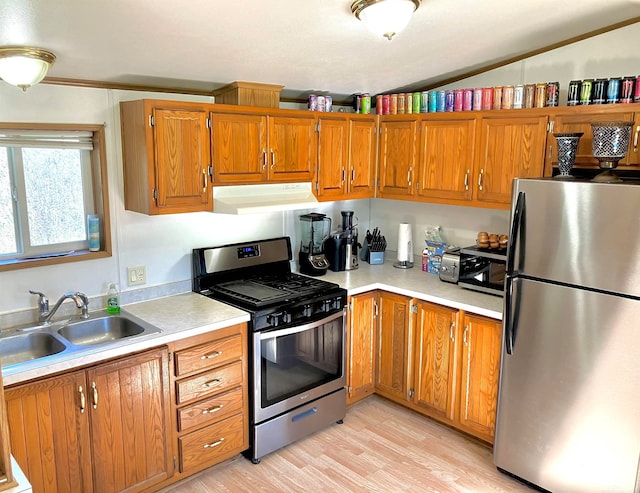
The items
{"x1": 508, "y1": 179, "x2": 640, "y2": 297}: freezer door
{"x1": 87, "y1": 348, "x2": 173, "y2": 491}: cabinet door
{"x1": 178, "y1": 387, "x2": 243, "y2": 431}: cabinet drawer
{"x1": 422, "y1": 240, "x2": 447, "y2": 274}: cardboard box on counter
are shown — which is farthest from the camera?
{"x1": 422, "y1": 240, "x2": 447, "y2": 274}: cardboard box on counter

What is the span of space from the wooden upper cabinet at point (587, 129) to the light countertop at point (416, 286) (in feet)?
2.76

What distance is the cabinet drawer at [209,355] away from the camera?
2.63m

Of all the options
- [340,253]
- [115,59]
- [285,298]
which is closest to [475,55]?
[340,253]

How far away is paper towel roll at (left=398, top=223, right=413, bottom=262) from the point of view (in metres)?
3.83

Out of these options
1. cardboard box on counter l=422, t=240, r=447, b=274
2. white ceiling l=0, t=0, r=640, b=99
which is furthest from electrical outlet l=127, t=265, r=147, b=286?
cardboard box on counter l=422, t=240, r=447, b=274

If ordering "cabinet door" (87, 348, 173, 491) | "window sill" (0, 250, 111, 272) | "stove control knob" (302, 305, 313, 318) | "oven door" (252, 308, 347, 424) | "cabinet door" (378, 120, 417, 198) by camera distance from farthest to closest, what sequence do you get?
"cabinet door" (378, 120, 417, 198)
"stove control knob" (302, 305, 313, 318)
"oven door" (252, 308, 347, 424)
"window sill" (0, 250, 111, 272)
"cabinet door" (87, 348, 173, 491)

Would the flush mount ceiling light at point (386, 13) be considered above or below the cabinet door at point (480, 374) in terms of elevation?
above

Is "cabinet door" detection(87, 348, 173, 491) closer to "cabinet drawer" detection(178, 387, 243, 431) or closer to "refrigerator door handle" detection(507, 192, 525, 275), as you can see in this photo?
"cabinet drawer" detection(178, 387, 243, 431)

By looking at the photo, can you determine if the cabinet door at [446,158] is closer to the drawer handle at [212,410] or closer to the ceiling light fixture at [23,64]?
the drawer handle at [212,410]

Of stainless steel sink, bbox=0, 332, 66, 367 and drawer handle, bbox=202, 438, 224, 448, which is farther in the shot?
drawer handle, bbox=202, 438, 224, 448

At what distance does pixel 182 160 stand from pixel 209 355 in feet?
3.44

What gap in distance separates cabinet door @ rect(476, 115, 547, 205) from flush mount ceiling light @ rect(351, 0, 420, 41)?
1.20 meters

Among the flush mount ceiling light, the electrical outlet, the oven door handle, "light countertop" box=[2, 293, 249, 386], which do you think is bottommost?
the oven door handle

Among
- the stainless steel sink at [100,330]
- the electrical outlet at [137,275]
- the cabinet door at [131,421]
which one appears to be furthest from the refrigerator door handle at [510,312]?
the electrical outlet at [137,275]
